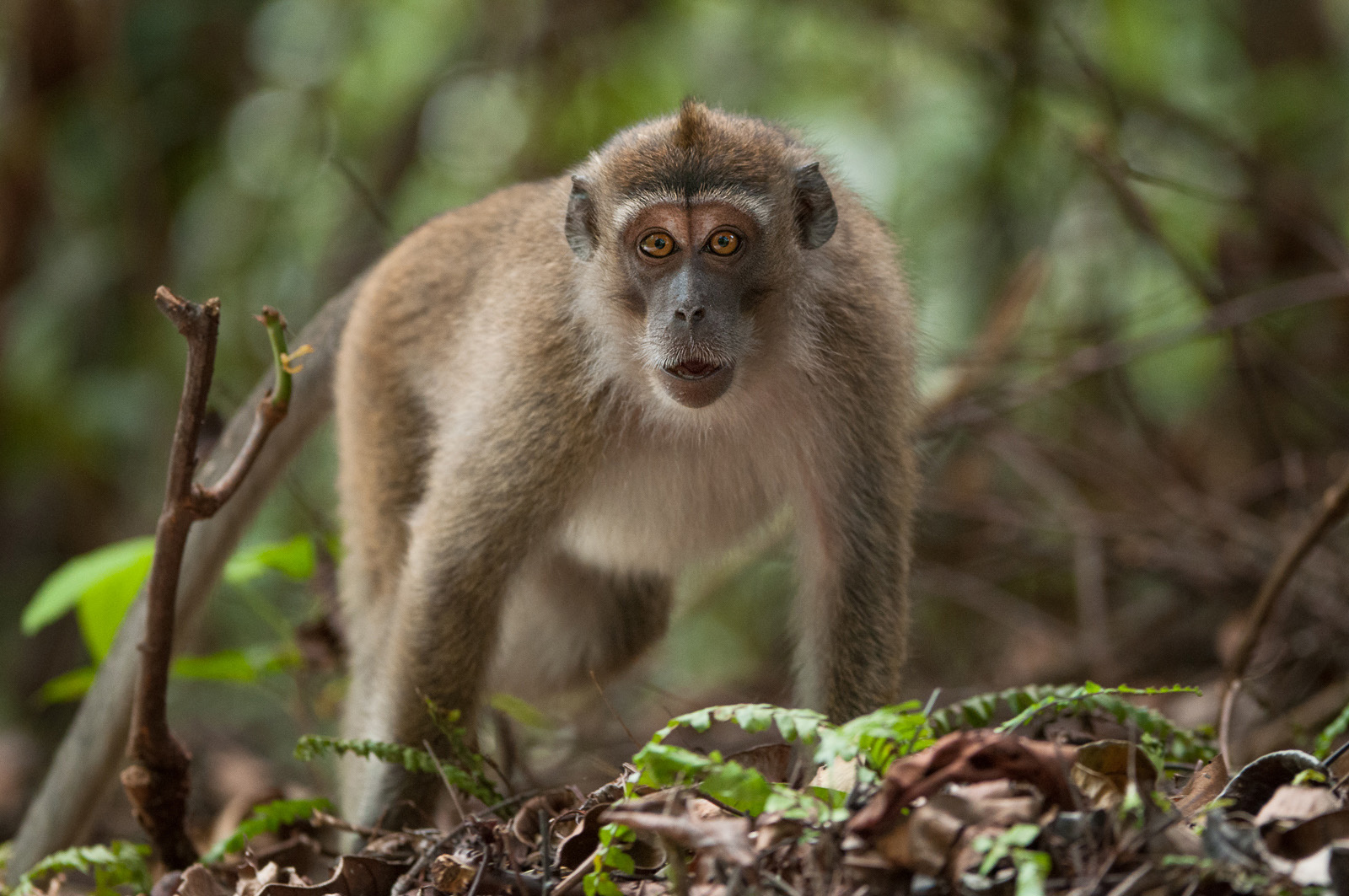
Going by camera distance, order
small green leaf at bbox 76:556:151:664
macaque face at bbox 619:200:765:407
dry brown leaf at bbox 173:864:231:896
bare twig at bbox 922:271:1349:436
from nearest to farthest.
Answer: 1. dry brown leaf at bbox 173:864:231:896
2. macaque face at bbox 619:200:765:407
3. small green leaf at bbox 76:556:151:664
4. bare twig at bbox 922:271:1349:436

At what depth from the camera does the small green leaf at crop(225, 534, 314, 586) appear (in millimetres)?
5188

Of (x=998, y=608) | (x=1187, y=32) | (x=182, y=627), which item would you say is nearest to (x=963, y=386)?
(x=998, y=608)

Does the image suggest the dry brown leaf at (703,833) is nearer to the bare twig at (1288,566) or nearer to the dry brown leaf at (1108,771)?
the dry brown leaf at (1108,771)

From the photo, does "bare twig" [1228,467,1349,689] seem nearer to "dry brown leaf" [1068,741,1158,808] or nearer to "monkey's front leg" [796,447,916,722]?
"monkey's front leg" [796,447,916,722]

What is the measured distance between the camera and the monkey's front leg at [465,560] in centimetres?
442

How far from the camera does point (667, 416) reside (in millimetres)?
4594

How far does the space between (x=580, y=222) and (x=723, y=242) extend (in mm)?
610

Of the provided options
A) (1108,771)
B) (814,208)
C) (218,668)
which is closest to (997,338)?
(814,208)

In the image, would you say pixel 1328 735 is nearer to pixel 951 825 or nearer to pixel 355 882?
pixel 951 825

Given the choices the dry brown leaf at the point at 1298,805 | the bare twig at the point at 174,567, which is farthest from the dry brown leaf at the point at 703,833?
the bare twig at the point at 174,567

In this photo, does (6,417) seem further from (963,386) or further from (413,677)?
(963,386)

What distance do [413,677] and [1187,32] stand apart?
9030mm

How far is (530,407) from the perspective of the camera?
4.46 meters

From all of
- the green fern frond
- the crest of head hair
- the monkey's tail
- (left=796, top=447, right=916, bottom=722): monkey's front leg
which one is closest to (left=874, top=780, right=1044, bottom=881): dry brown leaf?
(left=796, top=447, right=916, bottom=722): monkey's front leg
